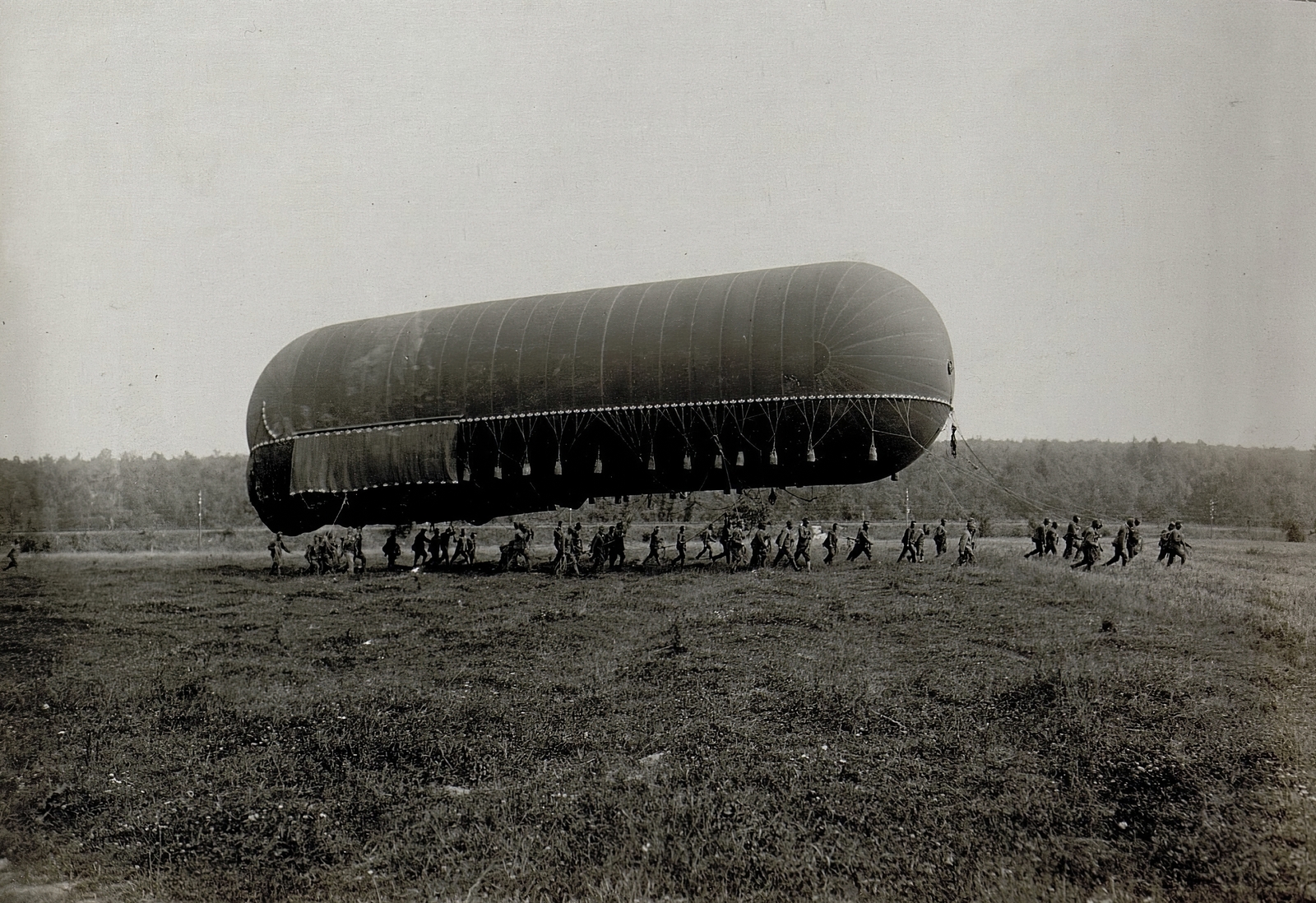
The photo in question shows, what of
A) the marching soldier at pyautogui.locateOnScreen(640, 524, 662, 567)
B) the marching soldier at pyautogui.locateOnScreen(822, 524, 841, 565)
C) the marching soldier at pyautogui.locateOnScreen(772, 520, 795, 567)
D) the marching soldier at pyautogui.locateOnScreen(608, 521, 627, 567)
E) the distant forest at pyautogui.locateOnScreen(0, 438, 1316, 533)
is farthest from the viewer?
the distant forest at pyautogui.locateOnScreen(0, 438, 1316, 533)

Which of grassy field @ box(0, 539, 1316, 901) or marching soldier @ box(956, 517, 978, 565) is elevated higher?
marching soldier @ box(956, 517, 978, 565)

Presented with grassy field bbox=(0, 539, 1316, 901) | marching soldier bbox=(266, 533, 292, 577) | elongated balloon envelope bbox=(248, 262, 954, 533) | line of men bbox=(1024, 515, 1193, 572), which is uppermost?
elongated balloon envelope bbox=(248, 262, 954, 533)

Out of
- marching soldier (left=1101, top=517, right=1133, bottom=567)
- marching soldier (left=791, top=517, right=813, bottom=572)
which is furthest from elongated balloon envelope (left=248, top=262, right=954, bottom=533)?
marching soldier (left=1101, top=517, right=1133, bottom=567)

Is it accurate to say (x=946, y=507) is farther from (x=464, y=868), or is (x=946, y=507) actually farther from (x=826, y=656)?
(x=464, y=868)

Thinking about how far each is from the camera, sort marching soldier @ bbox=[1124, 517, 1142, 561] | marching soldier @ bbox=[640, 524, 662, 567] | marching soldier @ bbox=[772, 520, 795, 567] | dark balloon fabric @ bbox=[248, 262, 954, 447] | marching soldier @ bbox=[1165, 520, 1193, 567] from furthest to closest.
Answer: marching soldier @ bbox=[640, 524, 662, 567], marching soldier @ bbox=[772, 520, 795, 567], marching soldier @ bbox=[1124, 517, 1142, 561], marching soldier @ bbox=[1165, 520, 1193, 567], dark balloon fabric @ bbox=[248, 262, 954, 447]

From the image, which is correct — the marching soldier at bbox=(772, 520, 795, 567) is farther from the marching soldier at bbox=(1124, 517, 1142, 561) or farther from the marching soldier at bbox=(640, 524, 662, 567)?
the marching soldier at bbox=(1124, 517, 1142, 561)

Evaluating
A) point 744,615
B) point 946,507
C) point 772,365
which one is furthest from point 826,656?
point 946,507
